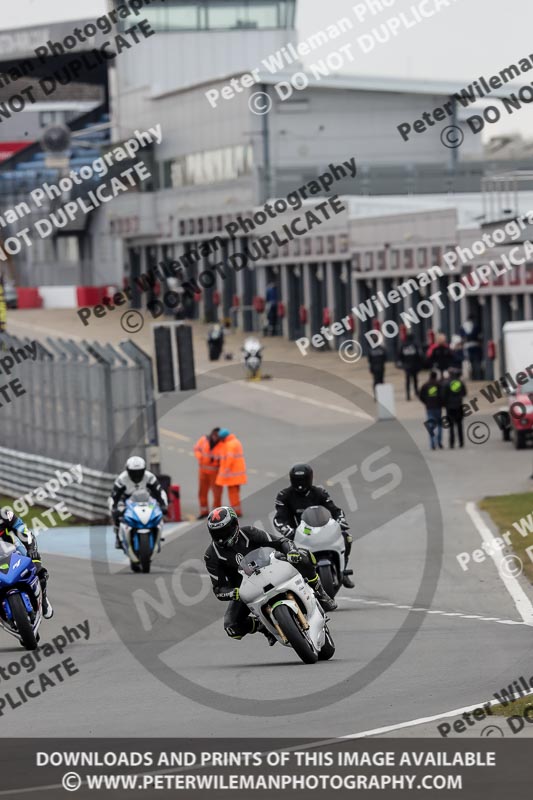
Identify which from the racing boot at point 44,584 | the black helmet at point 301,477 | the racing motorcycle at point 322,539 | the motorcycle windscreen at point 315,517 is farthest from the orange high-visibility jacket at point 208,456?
the racing boot at point 44,584

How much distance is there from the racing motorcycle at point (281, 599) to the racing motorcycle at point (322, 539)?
2.92 m

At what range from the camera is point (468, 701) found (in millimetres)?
11477

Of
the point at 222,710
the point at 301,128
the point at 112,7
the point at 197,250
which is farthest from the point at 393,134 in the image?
the point at 222,710

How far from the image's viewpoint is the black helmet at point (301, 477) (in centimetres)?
1638

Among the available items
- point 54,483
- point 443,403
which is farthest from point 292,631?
point 443,403

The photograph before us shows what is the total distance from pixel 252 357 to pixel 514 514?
23.7m

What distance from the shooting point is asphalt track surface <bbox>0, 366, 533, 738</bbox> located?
37.3 feet

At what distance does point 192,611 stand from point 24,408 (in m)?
15.0

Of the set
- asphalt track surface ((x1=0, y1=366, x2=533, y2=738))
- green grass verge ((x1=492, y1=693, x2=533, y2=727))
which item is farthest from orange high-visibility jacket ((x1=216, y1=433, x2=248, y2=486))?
green grass verge ((x1=492, y1=693, x2=533, y2=727))

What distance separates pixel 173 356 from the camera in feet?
89.7

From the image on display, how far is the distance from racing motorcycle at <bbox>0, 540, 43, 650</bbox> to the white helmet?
20.6ft

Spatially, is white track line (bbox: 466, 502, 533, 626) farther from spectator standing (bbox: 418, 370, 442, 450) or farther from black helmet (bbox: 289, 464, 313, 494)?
spectator standing (bbox: 418, 370, 442, 450)
